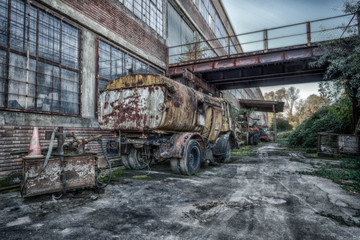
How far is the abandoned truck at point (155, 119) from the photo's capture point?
542cm

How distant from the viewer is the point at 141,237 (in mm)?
2561

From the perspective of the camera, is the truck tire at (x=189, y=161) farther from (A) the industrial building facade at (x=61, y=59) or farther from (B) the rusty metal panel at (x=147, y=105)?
(A) the industrial building facade at (x=61, y=59)

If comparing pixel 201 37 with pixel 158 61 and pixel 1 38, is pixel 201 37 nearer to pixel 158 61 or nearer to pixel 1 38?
pixel 158 61

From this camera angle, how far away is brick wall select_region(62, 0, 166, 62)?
7557mm

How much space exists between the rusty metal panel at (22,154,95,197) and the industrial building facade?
0.71m

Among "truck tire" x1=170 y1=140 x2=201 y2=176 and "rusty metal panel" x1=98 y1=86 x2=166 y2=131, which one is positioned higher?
"rusty metal panel" x1=98 y1=86 x2=166 y2=131

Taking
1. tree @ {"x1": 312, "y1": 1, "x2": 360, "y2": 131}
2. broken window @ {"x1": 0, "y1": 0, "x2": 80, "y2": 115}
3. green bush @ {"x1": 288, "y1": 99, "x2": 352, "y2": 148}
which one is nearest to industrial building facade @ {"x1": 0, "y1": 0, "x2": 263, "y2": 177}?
broken window @ {"x1": 0, "y1": 0, "x2": 80, "y2": 115}

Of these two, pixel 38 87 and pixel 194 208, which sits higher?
pixel 38 87

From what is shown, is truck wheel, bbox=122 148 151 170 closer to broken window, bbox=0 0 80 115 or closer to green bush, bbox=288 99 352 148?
broken window, bbox=0 0 80 115

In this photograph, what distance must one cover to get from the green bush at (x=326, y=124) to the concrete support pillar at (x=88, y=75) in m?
11.1

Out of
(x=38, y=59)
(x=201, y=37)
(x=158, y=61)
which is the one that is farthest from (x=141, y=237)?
(x=201, y=37)

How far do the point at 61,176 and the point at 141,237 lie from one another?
239 centimetres

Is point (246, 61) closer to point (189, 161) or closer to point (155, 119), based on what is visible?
point (189, 161)

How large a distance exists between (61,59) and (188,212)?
20.7 ft
